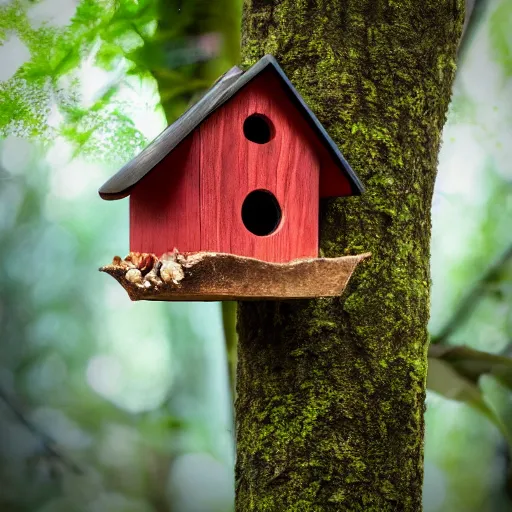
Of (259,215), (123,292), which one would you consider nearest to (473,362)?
(123,292)

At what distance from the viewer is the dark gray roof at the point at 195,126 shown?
2.90 feet

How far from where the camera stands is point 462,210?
108 inches

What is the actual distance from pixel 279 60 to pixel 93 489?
2213 millimetres

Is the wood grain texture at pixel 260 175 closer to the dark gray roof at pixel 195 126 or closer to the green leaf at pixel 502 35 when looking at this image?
the dark gray roof at pixel 195 126

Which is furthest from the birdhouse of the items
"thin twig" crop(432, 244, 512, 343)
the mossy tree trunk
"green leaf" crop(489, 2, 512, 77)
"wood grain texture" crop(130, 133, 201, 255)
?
"green leaf" crop(489, 2, 512, 77)

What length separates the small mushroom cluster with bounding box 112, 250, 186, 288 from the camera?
85 centimetres

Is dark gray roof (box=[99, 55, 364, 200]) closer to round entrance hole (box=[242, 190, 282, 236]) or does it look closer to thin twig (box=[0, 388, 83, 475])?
round entrance hole (box=[242, 190, 282, 236])

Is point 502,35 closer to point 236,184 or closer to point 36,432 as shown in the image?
point 236,184

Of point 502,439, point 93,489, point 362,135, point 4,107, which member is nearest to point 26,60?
point 4,107

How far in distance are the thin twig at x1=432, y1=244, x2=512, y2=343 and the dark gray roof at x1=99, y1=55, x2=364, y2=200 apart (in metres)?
1.93

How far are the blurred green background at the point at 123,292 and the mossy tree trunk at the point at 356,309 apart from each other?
Answer: 162 centimetres

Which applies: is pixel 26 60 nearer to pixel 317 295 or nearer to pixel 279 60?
pixel 279 60

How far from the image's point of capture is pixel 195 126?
89cm

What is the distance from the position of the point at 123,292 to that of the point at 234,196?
190 cm
